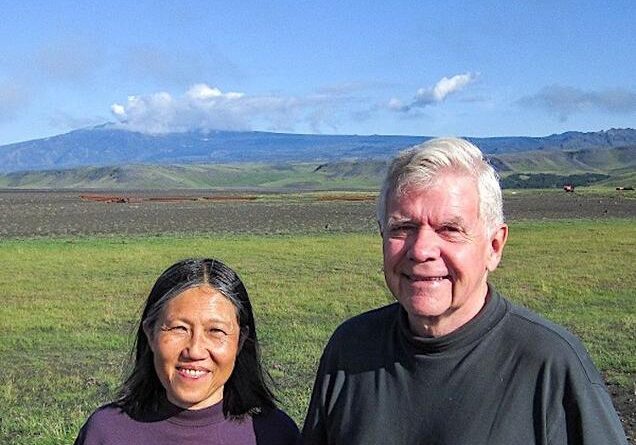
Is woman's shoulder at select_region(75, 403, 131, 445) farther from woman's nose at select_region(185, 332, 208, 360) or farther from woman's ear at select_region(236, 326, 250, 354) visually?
woman's ear at select_region(236, 326, 250, 354)

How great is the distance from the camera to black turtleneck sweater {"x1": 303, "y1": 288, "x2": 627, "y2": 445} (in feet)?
7.64

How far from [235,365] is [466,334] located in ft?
3.25

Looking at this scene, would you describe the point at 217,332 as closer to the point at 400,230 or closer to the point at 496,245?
the point at 400,230

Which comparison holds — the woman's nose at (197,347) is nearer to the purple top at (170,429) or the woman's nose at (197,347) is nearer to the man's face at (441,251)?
the purple top at (170,429)

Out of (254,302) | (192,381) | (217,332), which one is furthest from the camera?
(254,302)

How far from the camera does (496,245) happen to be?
2703 mm

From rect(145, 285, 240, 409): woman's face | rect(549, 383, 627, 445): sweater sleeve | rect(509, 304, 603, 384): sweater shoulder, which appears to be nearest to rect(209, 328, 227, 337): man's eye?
rect(145, 285, 240, 409): woman's face

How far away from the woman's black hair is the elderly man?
35 centimetres

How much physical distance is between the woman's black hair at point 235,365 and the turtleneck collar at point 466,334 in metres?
0.71


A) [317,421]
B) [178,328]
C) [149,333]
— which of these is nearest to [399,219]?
[317,421]

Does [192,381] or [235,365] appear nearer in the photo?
[192,381]

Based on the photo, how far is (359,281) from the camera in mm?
18484

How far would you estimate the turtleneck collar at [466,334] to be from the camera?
2504 millimetres

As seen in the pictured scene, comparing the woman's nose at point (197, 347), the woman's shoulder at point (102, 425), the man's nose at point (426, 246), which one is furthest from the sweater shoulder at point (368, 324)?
the woman's shoulder at point (102, 425)
